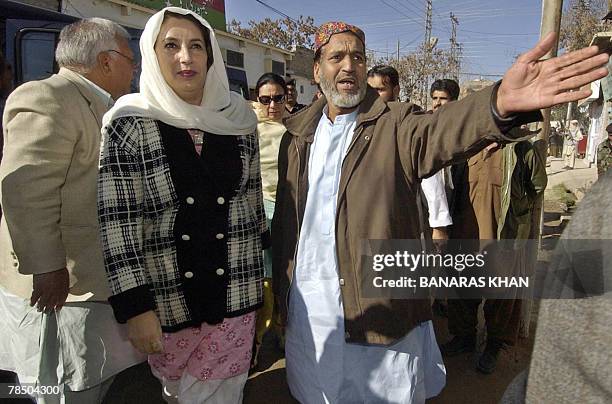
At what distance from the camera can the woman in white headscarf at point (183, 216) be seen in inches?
60.6

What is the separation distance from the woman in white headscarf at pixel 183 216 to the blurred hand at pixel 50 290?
314 millimetres

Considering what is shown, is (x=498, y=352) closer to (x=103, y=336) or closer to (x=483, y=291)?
(x=483, y=291)

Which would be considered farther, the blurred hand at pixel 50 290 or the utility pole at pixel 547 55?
the utility pole at pixel 547 55

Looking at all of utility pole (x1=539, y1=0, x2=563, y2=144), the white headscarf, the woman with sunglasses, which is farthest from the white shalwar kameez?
utility pole (x1=539, y1=0, x2=563, y2=144)

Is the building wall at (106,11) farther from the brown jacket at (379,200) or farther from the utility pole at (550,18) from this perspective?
the brown jacket at (379,200)

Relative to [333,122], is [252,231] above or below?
below

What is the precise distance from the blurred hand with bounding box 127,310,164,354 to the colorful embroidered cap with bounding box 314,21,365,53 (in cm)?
146

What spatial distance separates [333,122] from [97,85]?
3.60ft

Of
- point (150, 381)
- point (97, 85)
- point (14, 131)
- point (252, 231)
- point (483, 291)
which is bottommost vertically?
point (150, 381)

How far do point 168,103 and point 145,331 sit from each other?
837 mm

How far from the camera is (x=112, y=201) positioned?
5.02 ft

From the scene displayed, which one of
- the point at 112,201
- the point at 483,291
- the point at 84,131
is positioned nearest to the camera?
the point at 112,201

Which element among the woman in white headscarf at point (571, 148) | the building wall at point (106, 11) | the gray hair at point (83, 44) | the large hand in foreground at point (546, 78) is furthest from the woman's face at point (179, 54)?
the woman in white headscarf at point (571, 148)

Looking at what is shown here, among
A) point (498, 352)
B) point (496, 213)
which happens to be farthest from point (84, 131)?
point (498, 352)
